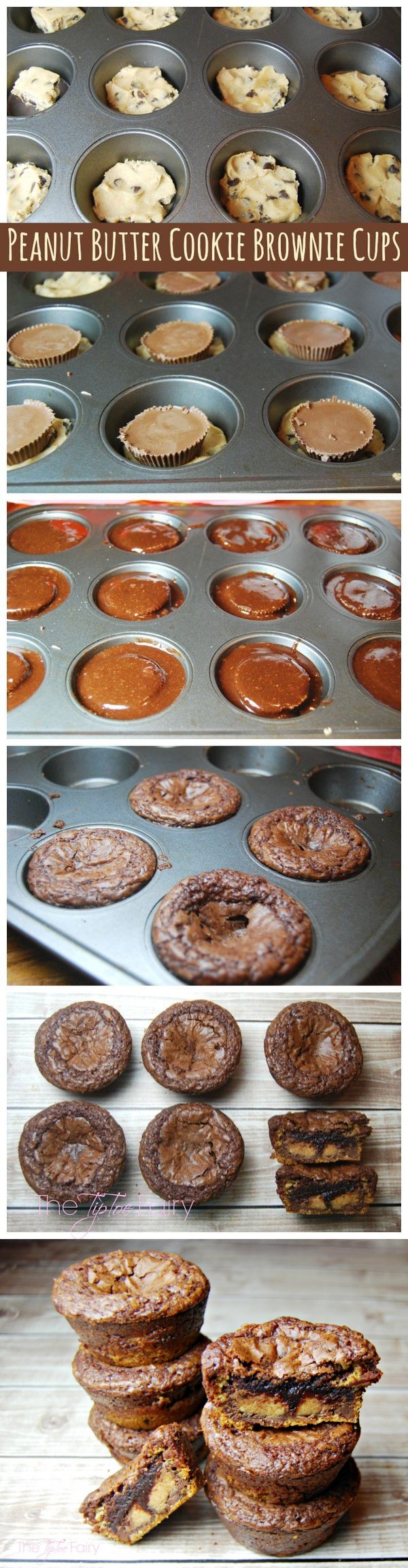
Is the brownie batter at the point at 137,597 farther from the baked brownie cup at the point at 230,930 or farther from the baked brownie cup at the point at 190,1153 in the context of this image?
the baked brownie cup at the point at 190,1153

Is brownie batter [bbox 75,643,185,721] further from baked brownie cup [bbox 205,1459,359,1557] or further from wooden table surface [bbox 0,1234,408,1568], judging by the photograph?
baked brownie cup [bbox 205,1459,359,1557]

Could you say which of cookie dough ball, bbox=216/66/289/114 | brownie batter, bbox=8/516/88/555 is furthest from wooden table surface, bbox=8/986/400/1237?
cookie dough ball, bbox=216/66/289/114

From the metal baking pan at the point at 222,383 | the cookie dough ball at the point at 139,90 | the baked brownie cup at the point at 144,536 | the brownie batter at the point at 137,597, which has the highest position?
the cookie dough ball at the point at 139,90

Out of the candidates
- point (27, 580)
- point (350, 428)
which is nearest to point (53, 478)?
point (27, 580)

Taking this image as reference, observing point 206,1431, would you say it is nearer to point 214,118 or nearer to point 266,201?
point 266,201

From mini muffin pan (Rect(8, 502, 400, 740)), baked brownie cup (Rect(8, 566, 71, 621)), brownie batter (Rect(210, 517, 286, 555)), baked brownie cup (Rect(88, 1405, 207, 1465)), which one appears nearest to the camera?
mini muffin pan (Rect(8, 502, 400, 740))

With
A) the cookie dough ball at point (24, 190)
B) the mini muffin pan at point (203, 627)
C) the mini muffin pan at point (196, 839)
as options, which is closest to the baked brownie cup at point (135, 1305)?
the mini muffin pan at point (196, 839)

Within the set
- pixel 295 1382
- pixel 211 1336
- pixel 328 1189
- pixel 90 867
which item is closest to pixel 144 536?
pixel 90 867
